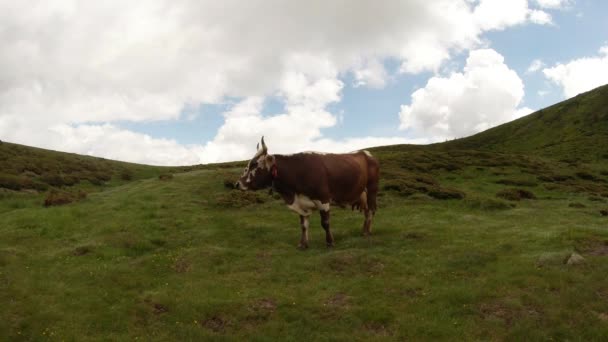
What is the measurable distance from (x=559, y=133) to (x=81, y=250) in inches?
4391

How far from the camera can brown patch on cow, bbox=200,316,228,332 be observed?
12506 millimetres

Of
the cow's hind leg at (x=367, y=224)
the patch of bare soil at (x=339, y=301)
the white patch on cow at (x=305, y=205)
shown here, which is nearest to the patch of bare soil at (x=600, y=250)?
the cow's hind leg at (x=367, y=224)

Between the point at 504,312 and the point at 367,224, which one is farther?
the point at 367,224

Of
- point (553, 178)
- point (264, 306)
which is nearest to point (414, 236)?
point (264, 306)

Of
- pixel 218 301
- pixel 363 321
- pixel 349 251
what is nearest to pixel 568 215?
pixel 349 251

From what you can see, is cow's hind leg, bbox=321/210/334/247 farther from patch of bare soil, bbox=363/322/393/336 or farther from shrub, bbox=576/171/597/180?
shrub, bbox=576/171/597/180

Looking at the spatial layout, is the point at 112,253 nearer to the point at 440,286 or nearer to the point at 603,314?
the point at 440,286

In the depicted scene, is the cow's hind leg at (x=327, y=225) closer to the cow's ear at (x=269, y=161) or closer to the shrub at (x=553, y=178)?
the cow's ear at (x=269, y=161)

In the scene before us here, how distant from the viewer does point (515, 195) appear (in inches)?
1318

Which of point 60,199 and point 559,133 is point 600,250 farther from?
point 559,133

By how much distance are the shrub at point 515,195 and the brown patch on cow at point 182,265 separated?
25.1 m

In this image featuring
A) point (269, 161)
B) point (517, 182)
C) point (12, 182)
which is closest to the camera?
point (269, 161)

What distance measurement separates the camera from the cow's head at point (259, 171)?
765 inches

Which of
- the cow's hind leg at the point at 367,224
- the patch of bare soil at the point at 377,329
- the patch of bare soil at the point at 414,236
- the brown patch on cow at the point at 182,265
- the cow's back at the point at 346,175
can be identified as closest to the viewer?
the patch of bare soil at the point at 377,329
